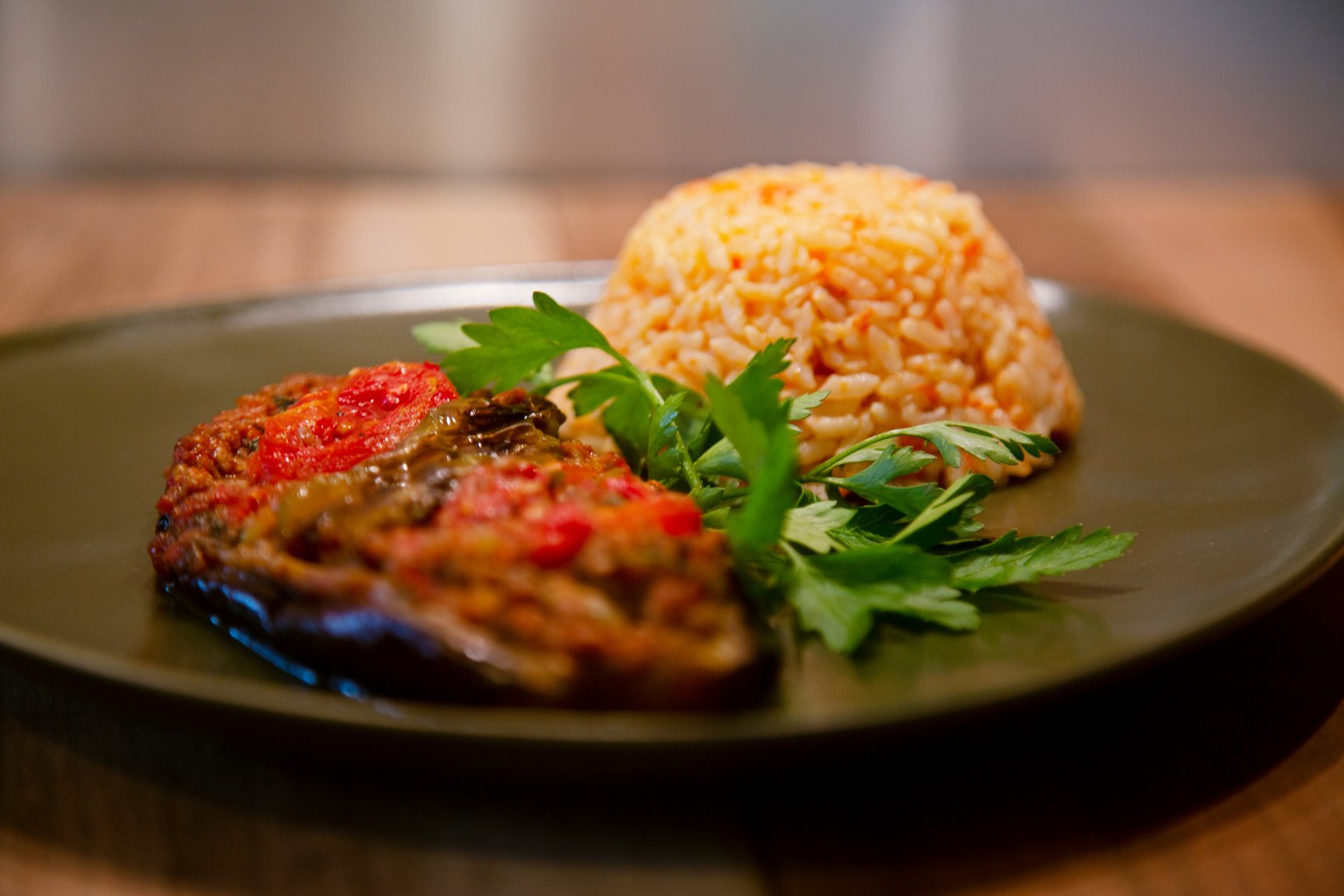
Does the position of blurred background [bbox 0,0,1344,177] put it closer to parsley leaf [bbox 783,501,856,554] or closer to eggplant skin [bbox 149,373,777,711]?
eggplant skin [bbox 149,373,777,711]

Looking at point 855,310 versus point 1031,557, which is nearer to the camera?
point 1031,557

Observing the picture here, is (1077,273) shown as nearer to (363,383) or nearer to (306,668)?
(363,383)

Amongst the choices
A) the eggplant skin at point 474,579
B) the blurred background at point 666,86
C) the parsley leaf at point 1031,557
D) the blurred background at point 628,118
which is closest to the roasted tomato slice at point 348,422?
the eggplant skin at point 474,579

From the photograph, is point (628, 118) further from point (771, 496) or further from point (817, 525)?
point (771, 496)

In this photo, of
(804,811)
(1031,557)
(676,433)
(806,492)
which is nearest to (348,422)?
(676,433)

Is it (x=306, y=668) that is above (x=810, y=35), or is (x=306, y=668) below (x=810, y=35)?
below

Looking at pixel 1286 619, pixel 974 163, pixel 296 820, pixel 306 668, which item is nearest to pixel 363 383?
pixel 306 668
